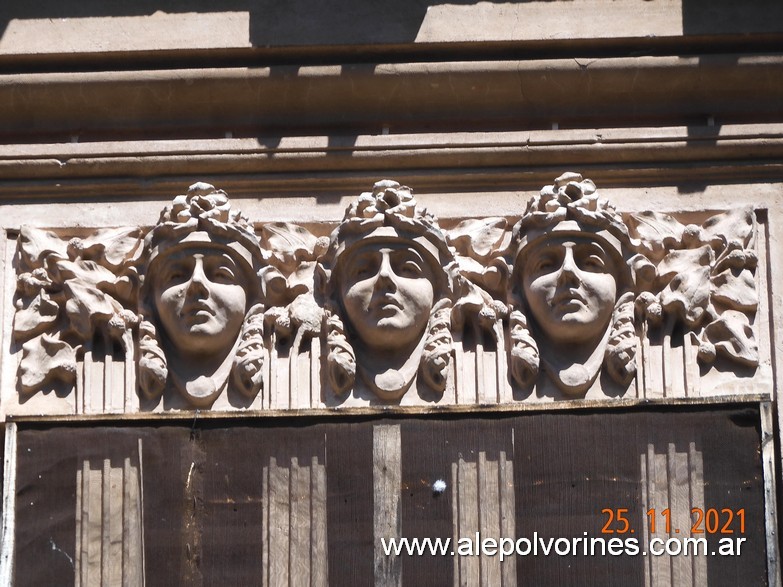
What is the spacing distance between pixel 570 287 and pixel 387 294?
103 centimetres

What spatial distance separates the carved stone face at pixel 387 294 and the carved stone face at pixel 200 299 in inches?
25.4

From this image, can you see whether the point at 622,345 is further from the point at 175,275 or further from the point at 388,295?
the point at 175,275

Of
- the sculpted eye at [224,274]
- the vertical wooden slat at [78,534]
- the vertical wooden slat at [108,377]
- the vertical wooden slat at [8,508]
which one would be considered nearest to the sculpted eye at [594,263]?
the sculpted eye at [224,274]

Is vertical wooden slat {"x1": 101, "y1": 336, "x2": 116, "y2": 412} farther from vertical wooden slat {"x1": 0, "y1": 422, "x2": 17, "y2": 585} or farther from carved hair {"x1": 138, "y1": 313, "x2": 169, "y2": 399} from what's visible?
vertical wooden slat {"x1": 0, "y1": 422, "x2": 17, "y2": 585}

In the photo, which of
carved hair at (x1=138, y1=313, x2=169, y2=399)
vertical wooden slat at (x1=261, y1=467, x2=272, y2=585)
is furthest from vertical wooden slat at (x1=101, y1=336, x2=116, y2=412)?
vertical wooden slat at (x1=261, y1=467, x2=272, y2=585)

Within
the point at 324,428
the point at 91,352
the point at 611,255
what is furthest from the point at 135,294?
the point at 611,255

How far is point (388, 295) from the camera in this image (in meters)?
14.3

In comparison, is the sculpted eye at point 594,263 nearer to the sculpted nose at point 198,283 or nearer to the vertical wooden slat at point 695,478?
the vertical wooden slat at point 695,478

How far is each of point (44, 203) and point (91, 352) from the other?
3.48 ft

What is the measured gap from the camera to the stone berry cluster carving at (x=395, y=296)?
1430cm

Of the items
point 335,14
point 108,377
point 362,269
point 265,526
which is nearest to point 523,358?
point 362,269

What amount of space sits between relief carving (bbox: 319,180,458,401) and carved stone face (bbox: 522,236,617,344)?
483mm

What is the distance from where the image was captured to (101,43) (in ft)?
49.8

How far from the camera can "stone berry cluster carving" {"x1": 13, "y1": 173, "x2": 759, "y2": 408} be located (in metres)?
14.3
